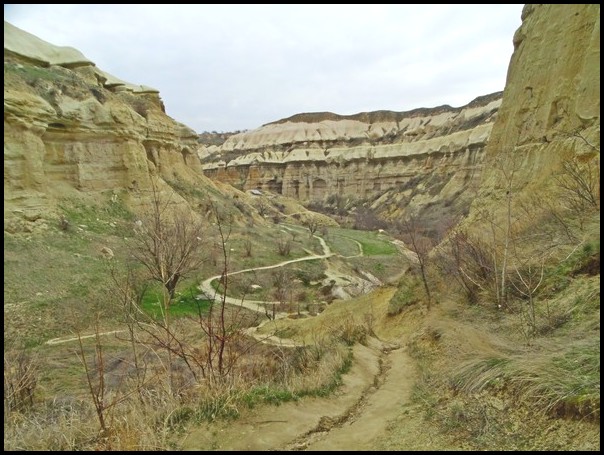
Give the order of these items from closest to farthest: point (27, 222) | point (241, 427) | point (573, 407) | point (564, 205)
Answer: point (573, 407) → point (241, 427) → point (564, 205) → point (27, 222)

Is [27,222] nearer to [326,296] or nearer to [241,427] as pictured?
[326,296]

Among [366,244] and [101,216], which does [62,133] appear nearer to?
[101,216]

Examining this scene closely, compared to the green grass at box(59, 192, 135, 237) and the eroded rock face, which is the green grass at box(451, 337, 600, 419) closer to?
the green grass at box(59, 192, 135, 237)

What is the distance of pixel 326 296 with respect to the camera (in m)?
22.8

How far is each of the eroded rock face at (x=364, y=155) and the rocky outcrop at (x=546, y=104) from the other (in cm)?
3594

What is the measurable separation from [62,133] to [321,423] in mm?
23805

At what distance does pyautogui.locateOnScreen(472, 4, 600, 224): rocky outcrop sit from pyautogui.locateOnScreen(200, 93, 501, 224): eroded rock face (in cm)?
3594

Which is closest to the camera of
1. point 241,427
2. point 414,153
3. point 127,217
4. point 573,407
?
point 573,407

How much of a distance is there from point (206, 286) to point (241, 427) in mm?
18199

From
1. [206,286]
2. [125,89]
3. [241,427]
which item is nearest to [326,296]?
[206,286]

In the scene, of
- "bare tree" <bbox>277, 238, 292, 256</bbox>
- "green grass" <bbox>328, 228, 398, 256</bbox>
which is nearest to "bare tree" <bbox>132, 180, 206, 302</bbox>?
"bare tree" <bbox>277, 238, 292, 256</bbox>

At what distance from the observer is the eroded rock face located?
5816 centimetres

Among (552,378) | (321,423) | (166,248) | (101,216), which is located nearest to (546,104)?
(552,378)

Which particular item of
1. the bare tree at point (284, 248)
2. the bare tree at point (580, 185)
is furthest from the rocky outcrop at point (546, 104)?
the bare tree at point (284, 248)
